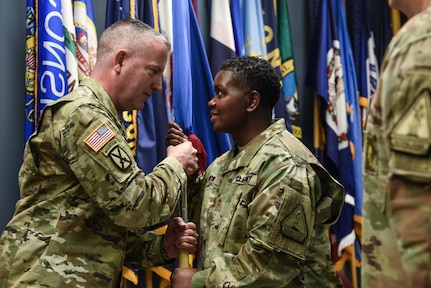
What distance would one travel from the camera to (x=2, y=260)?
1.78 metres

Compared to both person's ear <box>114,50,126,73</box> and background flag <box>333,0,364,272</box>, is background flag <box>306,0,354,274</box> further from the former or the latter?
person's ear <box>114,50,126,73</box>

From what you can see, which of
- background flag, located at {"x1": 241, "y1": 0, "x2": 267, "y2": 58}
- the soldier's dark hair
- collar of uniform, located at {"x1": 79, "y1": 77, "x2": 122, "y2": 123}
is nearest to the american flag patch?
collar of uniform, located at {"x1": 79, "y1": 77, "x2": 122, "y2": 123}

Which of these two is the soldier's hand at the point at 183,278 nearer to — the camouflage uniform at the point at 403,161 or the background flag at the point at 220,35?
the camouflage uniform at the point at 403,161

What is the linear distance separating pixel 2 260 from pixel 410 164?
127cm

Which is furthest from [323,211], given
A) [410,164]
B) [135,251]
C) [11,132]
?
[11,132]

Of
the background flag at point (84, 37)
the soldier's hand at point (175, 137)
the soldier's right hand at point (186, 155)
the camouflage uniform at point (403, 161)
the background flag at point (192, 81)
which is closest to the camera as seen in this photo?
the camouflage uniform at point (403, 161)

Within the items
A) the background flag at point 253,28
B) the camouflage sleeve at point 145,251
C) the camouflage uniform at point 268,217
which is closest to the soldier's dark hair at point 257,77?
the camouflage uniform at point 268,217

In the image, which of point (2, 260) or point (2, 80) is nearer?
point (2, 260)

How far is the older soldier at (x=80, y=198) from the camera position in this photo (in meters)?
1.72

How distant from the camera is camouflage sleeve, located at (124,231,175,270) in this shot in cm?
205

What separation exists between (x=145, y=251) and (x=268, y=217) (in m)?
0.54

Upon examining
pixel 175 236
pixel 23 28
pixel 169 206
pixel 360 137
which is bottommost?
→ pixel 360 137

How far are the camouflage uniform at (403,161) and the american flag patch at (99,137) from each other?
0.83 m

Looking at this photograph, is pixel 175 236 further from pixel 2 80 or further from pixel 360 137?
pixel 360 137
